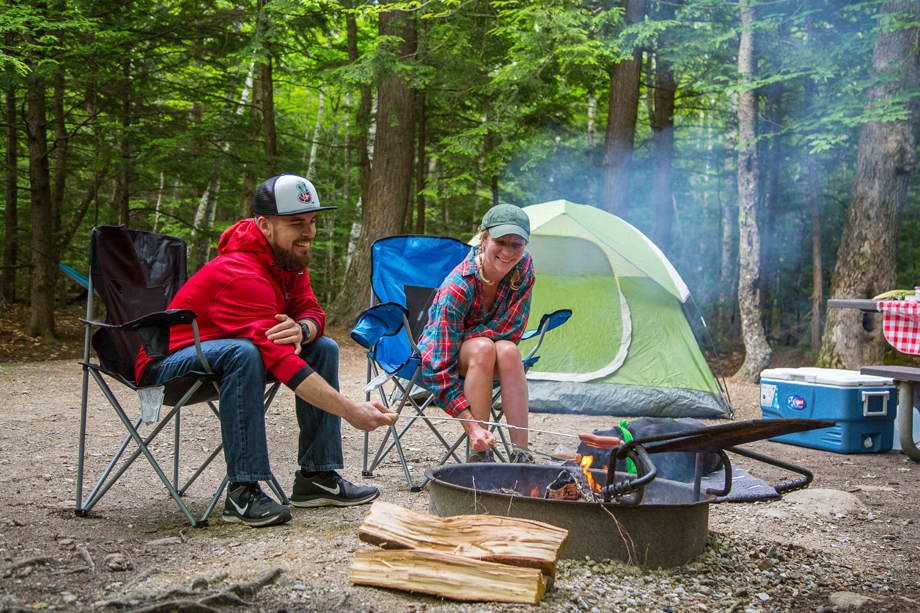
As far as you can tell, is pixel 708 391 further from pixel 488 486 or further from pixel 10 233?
pixel 10 233

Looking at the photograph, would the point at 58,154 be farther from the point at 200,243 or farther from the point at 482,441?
the point at 482,441

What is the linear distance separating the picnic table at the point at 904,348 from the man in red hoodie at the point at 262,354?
2.84 meters

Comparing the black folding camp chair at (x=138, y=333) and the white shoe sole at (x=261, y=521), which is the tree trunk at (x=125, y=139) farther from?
the white shoe sole at (x=261, y=521)

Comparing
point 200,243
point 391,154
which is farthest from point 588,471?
point 200,243

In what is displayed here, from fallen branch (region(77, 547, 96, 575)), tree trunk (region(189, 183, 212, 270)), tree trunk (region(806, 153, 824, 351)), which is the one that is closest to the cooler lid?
fallen branch (region(77, 547, 96, 575))

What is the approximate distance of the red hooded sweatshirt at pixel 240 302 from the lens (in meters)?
1.98

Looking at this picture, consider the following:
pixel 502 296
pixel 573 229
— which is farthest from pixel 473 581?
pixel 573 229

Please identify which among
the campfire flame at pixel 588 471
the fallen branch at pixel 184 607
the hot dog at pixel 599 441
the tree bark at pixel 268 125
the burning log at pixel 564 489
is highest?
the tree bark at pixel 268 125

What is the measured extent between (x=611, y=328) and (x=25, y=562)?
4.06m

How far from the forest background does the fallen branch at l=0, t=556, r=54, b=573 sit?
4424 millimetres

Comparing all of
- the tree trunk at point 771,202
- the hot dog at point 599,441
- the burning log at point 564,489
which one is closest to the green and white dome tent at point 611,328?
the burning log at point 564,489

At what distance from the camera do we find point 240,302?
6.65 ft

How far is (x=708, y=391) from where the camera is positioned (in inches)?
189

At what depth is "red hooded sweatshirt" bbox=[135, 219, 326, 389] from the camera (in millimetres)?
1979
